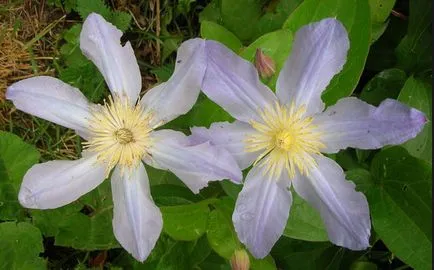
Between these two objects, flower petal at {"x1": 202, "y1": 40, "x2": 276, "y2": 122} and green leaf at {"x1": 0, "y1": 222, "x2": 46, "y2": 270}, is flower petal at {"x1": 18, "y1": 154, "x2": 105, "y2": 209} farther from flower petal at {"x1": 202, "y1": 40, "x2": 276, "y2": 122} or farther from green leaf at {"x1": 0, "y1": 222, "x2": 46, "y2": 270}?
green leaf at {"x1": 0, "y1": 222, "x2": 46, "y2": 270}

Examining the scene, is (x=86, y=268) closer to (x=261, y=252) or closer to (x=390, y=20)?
(x=261, y=252)

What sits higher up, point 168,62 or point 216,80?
point 216,80

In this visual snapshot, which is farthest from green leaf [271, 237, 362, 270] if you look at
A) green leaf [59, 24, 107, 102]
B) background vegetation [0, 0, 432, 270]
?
green leaf [59, 24, 107, 102]

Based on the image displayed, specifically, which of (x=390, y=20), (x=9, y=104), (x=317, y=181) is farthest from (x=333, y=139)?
(x=9, y=104)

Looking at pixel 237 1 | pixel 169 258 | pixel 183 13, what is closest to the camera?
pixel 169 258

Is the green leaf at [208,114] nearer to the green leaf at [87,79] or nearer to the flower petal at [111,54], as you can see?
the flower petal at [111,54]

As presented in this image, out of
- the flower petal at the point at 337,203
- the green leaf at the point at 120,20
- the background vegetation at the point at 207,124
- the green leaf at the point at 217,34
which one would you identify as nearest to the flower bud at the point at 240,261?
the background vegetation at the point at 207,124
